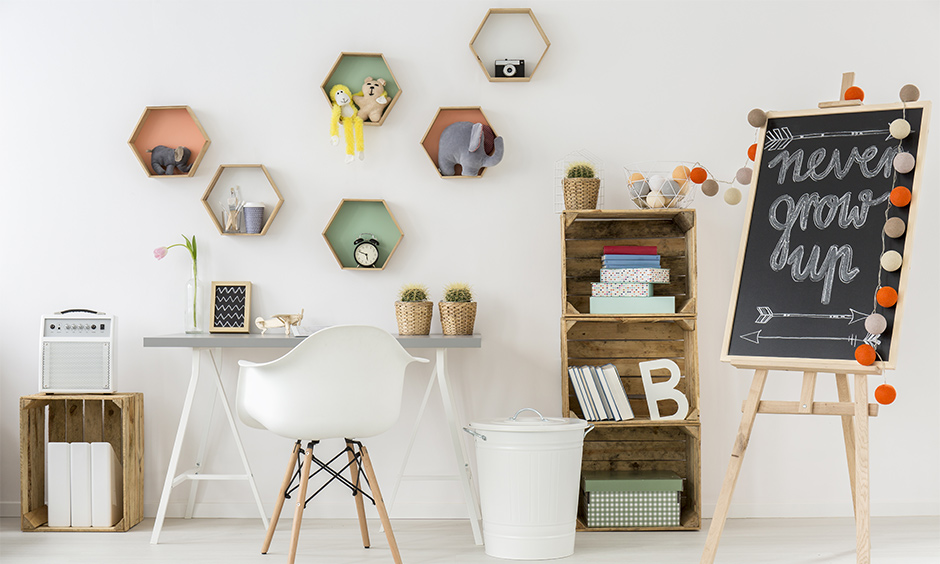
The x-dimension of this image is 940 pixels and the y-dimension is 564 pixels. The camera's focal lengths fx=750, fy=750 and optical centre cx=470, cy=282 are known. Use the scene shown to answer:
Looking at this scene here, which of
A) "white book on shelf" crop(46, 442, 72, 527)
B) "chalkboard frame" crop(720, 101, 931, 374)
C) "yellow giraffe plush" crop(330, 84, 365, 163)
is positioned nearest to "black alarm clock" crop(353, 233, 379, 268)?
"yellow giraffe plush" crop(330, 84, 365, 163)

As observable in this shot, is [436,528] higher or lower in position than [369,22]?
lower

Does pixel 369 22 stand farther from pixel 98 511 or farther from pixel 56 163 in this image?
pixel 98 511

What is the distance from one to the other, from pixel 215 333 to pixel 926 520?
302cm

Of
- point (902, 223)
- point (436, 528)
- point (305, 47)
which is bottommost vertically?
point (436, 528)

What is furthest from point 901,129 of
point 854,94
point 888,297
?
point 888,297

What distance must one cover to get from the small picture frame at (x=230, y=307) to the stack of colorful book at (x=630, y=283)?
144cm

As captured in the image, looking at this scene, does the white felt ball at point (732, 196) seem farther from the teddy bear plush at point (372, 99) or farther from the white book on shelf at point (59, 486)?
the white book on shelf at point (59, 486)

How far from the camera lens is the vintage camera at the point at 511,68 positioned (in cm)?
317

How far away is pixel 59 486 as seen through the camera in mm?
2916

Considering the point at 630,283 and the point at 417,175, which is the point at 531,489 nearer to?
the point at 630,283

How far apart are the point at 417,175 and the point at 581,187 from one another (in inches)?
28.4

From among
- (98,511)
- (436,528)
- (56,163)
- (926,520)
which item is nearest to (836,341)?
(926,520)

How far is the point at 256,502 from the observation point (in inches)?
120

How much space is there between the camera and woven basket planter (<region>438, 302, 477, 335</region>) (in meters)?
2.95
